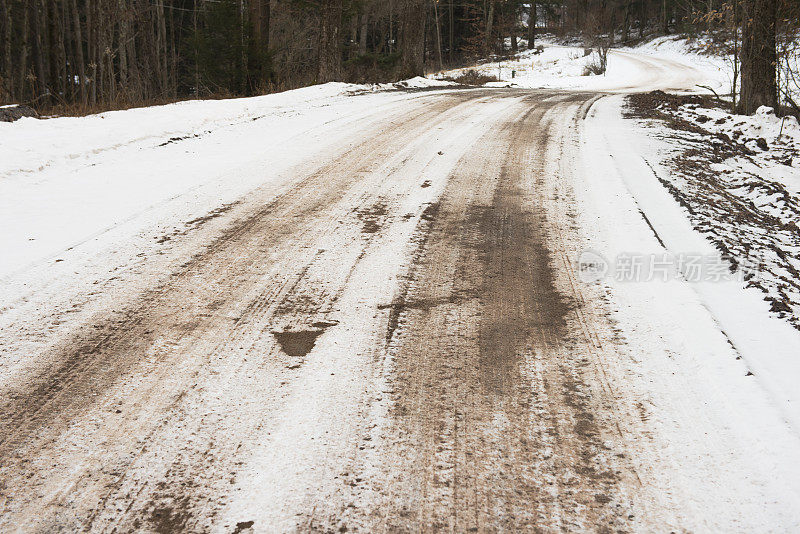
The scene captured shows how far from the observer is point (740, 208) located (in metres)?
5.48

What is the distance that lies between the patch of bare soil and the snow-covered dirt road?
502mm

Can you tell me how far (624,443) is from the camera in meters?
2.26

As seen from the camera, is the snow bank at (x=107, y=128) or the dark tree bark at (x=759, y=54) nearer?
the snow bank at (x=107, y=128)

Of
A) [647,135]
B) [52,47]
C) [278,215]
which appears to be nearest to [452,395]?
[278,215]

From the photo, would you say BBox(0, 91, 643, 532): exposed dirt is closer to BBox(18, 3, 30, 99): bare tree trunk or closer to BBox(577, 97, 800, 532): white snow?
BBox(577, 97, 800, 532): white snow

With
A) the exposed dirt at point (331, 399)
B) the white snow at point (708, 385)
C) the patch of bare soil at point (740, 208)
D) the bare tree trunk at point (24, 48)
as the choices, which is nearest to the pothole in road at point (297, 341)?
the exposed dirt at point (331, 399)

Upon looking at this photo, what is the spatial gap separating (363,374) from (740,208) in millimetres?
4526

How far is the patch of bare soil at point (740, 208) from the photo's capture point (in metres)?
3.86

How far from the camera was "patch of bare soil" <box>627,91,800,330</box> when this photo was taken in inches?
152

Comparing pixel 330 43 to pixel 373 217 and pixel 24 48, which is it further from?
pixel 24 48

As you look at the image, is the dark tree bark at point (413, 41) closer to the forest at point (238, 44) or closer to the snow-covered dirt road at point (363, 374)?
the forest at point (238, 44)

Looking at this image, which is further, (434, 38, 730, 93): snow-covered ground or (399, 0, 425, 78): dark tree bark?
(434, 38, 730, 93): snow-covered ground

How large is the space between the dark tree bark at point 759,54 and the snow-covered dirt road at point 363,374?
6713 millimetres

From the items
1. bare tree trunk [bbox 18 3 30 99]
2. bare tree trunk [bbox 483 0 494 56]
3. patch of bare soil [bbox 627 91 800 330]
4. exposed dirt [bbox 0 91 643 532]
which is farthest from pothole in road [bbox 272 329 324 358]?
Answer: bare tree trunk [bbox 483 0 494 56]
